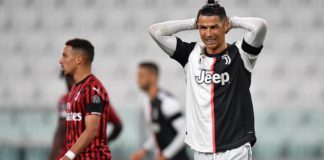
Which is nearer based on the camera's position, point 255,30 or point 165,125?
point 255,30

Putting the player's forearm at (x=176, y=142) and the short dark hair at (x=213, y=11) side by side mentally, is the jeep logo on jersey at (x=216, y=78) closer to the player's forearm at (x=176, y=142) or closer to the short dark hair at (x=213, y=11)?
the short dark hair at (x=213, y=11)

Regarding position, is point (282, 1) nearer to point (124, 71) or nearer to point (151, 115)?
point (124, 71)

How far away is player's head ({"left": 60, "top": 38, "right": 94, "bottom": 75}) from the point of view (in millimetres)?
6859

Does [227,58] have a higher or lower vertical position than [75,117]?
higher

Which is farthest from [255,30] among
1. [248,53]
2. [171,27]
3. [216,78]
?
[171,27]

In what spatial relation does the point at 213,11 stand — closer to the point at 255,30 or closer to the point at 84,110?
the point at 255,30

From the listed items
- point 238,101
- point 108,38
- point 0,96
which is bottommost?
point 0,96

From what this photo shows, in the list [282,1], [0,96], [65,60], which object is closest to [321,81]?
[282,1]

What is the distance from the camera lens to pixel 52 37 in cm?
1414

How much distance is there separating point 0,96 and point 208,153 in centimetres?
864

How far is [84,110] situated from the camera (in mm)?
6605

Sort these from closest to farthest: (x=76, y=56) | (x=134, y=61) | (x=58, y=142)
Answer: (x=76, y=56), (x=58, y=142), (x=134, y=61)

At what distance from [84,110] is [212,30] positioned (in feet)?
4.60

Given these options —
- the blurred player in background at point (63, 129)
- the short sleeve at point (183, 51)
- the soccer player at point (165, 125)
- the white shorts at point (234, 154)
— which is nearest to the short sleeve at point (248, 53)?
the short sleeve at point (183, 51)
